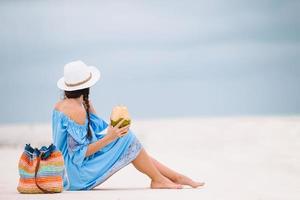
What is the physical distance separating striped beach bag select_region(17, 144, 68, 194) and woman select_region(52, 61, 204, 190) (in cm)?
31

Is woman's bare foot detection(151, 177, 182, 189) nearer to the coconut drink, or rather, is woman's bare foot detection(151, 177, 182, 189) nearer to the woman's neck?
the coconut drink

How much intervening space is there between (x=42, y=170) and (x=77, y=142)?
45 centimetres

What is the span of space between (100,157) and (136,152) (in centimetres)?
34

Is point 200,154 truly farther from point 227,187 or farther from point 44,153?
point 44,153

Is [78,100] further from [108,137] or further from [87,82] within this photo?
[108,137]

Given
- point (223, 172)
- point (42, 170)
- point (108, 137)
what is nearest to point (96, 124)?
point (108, 137)

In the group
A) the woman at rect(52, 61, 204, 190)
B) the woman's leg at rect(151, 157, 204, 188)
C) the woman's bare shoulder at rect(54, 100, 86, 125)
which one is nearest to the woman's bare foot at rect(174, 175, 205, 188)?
the woman's leg at rect(151, 157, 204, 188)

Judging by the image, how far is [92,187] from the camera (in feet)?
29.0

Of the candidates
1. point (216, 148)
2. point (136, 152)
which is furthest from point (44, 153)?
point (216, 148)

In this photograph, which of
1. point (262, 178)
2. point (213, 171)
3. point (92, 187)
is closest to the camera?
point (92, 187)

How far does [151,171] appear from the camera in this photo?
885cm

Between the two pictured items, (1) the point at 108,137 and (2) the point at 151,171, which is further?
(2) the point at 151,171

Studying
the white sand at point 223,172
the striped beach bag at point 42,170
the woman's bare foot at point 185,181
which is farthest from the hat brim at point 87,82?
the woman's bare foot at point 185,181

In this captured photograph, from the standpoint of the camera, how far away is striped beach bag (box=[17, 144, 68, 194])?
8.24 metres
